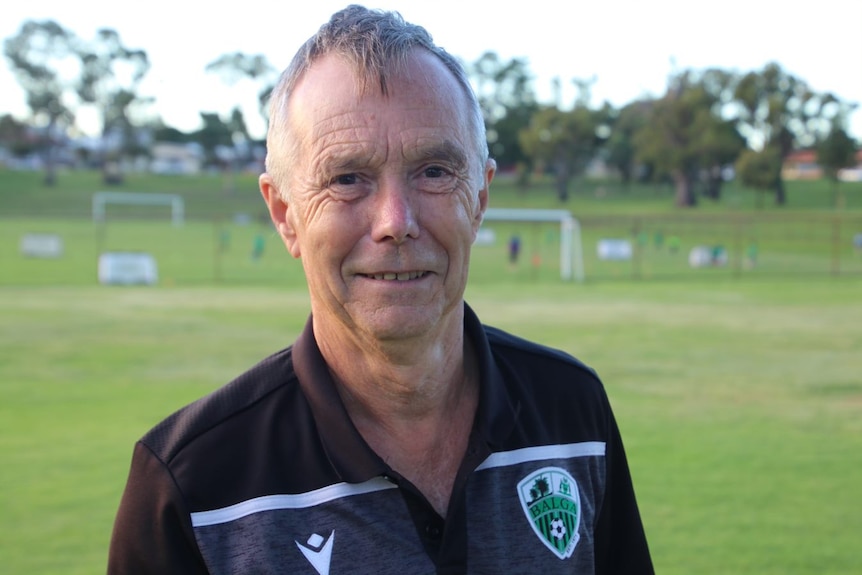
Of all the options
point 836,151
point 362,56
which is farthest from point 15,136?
point 362,56

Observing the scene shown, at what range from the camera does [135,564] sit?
1.93 m

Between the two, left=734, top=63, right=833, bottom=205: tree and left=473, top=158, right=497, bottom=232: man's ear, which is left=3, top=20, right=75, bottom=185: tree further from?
left=473, top=158, right=497, bottom=232: man's ear

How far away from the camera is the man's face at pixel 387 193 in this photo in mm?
1924

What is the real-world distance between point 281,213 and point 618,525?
3.41 ft

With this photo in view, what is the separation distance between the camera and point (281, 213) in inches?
86.7

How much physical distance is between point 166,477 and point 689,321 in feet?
55.1

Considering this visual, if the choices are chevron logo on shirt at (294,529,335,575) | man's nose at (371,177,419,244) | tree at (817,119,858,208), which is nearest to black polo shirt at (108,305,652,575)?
chevron logo on shirt at (294,529,335,575)

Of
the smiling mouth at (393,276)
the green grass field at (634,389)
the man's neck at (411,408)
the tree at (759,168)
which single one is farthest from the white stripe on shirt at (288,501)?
the tree at (759,168)

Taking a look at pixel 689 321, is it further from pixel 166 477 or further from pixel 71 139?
pixel 71 139

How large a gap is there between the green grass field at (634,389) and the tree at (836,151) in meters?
45.1

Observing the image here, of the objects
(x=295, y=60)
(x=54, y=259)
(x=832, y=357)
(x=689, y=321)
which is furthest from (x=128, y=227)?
(x=295, y=60)

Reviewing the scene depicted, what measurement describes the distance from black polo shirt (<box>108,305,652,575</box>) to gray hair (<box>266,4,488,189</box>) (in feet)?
1.39

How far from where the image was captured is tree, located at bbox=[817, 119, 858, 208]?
2741 inches

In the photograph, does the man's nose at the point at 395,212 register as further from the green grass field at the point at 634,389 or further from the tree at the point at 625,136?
the tree at the point at 625,136
